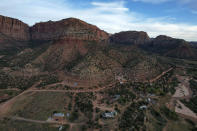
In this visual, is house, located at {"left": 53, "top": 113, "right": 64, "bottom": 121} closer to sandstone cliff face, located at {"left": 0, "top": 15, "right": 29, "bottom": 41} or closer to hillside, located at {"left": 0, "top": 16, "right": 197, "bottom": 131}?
hillside, located at {"left": 0, "top": 16, "right": 197, "bottom": 131}

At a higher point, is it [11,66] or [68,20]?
[68,20]

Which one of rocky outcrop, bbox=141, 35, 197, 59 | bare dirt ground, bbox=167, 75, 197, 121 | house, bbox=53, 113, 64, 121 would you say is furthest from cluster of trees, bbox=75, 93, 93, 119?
rocky outcrop, bbox=141, 35, 197, 59

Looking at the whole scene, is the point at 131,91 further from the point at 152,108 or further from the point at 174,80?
the point at 174,80

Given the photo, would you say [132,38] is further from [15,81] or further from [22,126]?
[22,126]

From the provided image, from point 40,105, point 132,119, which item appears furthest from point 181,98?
point 40,105

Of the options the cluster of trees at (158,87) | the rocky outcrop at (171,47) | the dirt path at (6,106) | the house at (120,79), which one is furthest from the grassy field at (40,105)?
the rocky outcrop at (171,47)

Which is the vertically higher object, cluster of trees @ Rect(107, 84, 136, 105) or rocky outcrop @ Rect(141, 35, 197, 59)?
→ rocky outcrop @ Rect(141, 35, 197, 59)

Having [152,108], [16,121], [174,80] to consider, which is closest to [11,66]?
[16,121]
